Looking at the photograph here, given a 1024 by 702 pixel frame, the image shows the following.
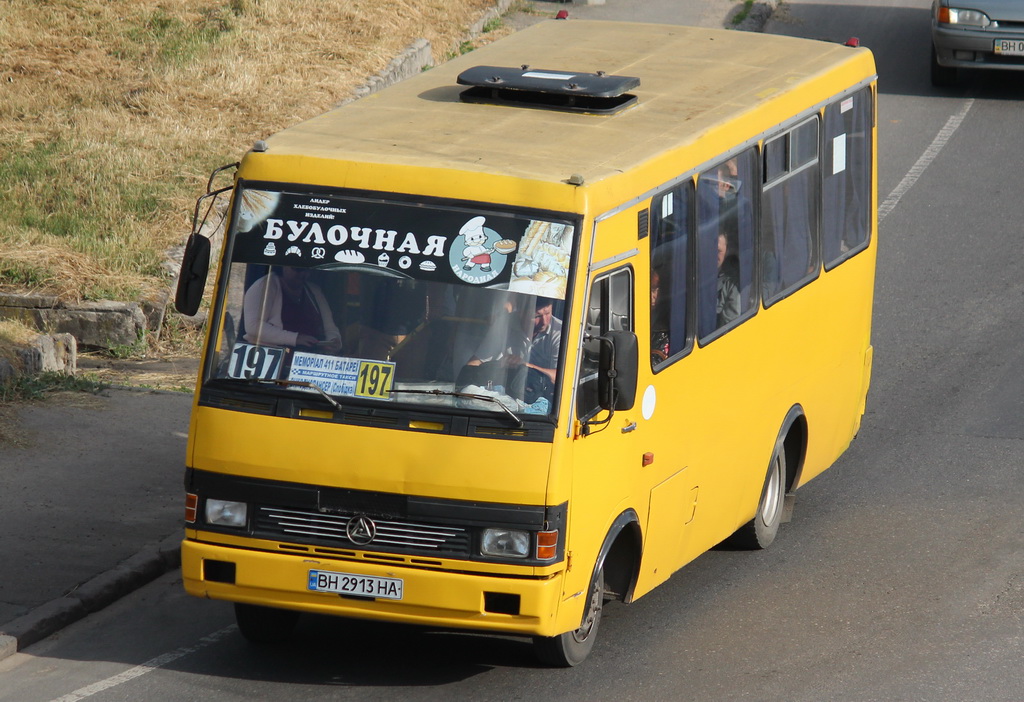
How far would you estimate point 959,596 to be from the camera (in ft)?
30.4

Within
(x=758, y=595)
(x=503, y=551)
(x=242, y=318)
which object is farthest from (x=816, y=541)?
(x=242, y=318)

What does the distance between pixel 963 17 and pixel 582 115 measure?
45.7 feet

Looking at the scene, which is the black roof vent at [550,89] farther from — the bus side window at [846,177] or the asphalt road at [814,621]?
the asphalt road at [814,621]

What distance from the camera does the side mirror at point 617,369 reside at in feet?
24.2

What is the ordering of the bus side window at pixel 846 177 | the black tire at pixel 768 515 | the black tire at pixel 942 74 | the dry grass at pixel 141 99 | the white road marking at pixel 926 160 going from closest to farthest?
the black tire at pixel 768 515
the bus side window at pixel 846 177
the dry grass at pixel 141 99
the white road marking at pixel 926 160
the black tire at pixel 942 74

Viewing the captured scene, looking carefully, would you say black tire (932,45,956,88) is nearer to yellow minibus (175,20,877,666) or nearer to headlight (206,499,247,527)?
yellow minibus (175,20,877,666)

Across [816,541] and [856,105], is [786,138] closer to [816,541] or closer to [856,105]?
[856,105]

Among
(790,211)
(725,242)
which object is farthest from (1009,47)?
(725,242)

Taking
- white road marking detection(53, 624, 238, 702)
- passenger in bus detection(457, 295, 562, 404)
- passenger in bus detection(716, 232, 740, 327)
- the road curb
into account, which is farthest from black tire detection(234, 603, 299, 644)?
passenger in bus detection(716, 232, 740, 327)

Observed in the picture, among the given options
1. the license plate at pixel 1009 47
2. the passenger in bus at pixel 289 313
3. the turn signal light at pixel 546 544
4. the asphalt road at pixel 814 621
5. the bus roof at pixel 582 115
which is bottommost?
the asphalt road at pixel 814 621

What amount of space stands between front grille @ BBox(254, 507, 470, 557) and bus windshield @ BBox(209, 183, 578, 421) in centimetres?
57

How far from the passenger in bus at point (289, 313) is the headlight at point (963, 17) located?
15.6 m

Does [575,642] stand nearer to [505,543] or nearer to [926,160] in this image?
[505,543]

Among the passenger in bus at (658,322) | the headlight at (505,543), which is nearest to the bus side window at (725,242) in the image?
the passenger in bus at (658,322)
